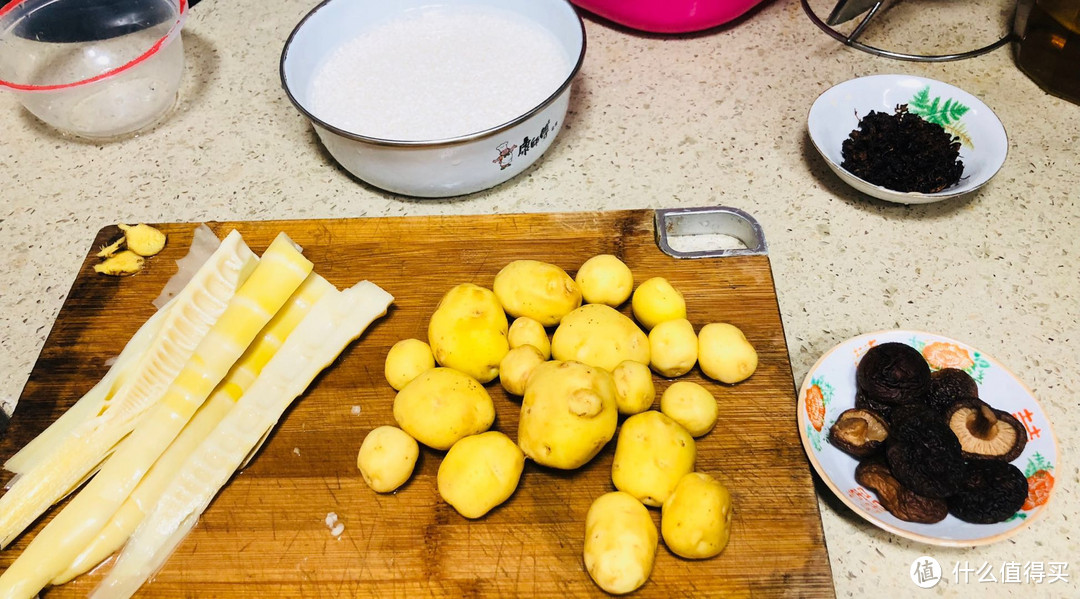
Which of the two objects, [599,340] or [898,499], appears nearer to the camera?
[898,499]

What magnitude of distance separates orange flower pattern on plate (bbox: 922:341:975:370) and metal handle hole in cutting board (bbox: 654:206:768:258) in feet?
1.10

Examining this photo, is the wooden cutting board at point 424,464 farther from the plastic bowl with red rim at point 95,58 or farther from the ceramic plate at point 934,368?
the plastic bowl with red rim at point 95,58

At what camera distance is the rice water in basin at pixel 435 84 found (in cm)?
144

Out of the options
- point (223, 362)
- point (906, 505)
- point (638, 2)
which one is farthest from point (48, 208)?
point (906, 505)

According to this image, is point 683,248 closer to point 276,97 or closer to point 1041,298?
point 1041,298

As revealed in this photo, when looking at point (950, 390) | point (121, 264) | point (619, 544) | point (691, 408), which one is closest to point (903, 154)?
point (950, 390)

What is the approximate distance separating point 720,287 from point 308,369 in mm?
767

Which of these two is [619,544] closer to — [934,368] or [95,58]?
[934,368]

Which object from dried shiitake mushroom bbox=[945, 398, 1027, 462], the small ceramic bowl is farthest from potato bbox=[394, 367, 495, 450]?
the small ceramic bowl

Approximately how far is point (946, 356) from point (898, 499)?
0.32m

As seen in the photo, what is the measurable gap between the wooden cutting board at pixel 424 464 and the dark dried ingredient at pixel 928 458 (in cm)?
13

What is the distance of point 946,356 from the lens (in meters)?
1.20

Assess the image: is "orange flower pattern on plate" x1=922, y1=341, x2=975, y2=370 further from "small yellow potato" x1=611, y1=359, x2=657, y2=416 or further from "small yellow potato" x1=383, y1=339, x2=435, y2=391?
"small yellow potato" x1=383, y1=339, x2=435, y2=391

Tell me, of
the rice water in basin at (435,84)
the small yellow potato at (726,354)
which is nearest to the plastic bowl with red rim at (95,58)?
the rice water in basin at (435,84)
